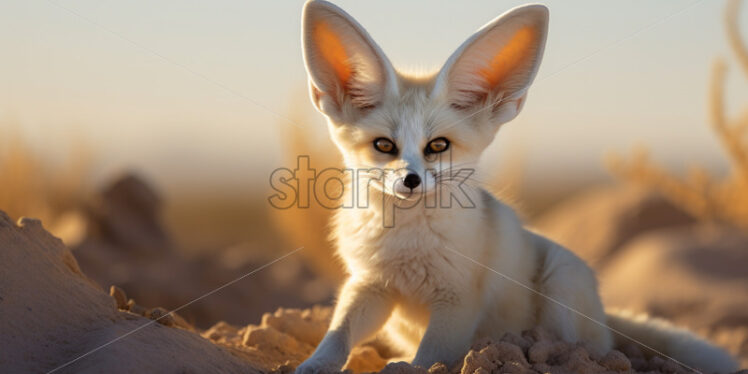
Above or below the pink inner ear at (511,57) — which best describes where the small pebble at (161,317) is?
below

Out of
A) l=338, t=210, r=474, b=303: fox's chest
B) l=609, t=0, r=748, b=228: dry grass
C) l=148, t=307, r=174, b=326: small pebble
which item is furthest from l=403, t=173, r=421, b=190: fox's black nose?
l=609, t=0, r=748, b=228: dry grass

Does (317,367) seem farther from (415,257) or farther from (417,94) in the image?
(417,94)

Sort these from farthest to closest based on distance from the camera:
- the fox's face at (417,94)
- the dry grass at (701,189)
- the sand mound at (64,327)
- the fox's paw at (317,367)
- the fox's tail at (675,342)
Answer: the dry grass at (701,189) < the fox's tail at (675,342) < the fox's face at (417,94) < the fox's paw at (317,367) < the sand mound at (64,327)

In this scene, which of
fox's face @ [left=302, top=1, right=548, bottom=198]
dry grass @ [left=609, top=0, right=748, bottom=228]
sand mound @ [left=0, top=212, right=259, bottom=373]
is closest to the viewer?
sand mound @ [left=0, top=212, right=259, bottom=373]

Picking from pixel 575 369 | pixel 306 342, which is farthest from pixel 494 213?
pixel 306 342

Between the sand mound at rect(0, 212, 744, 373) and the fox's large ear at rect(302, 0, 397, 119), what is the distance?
1.27 metres

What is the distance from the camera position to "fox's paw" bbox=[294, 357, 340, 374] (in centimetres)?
291

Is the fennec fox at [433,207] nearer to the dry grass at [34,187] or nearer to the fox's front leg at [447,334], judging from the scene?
the fox's front leg at [447,334]

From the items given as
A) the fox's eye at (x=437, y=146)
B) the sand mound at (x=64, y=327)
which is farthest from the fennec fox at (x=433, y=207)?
the sand mound at (x=64, y=327)

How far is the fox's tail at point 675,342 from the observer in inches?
152

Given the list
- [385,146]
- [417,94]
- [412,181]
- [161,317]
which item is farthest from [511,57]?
[161,317]

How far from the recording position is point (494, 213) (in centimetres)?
371

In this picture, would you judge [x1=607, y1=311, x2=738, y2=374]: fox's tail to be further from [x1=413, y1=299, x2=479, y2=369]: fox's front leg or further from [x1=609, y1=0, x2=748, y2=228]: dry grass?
[x1=609, y1=0, x2=748, y2=228]: dry grass

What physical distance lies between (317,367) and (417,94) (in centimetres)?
134
